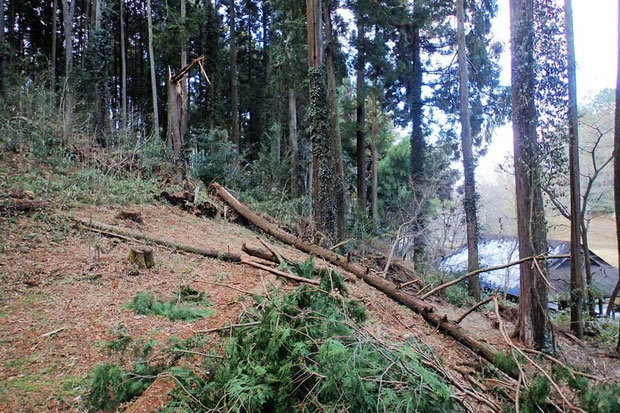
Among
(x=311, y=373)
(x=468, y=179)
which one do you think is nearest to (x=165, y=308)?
(x=311, y=373)

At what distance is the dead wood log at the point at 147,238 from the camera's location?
5.81 metres

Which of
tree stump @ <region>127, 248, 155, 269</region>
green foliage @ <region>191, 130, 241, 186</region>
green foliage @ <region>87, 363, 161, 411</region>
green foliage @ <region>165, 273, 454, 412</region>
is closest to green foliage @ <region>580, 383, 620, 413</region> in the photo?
green foliage @ <region>165, 273, 454, 412</region>

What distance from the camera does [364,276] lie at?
6016 millimetres

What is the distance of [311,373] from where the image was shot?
2252mm

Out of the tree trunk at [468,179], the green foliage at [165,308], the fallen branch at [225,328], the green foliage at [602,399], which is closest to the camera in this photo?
the green foliage at [602,399]

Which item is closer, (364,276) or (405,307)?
(405,307)

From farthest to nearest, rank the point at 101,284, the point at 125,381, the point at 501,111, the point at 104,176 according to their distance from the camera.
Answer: the point at 501,111 → the point at 104,176 → the point at 101,284 → the point at 125,381

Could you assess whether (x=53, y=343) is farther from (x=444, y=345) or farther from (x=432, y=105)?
(x=432, y=105)

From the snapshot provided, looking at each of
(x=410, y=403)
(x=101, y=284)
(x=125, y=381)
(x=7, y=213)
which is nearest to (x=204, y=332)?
(x=125, y=381)

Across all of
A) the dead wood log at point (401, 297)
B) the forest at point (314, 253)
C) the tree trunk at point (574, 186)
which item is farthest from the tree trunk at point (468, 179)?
the dead wood log at point (401, 297)

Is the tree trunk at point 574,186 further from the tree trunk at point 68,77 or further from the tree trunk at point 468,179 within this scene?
the tree trunk at point 68,77

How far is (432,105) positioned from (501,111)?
2604 millimetres

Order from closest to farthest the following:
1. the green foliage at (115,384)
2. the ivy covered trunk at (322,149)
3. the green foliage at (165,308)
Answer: the green foliage at (115,384) → the green foliage at (165,308) → the ivy covered trunk at (322,149)

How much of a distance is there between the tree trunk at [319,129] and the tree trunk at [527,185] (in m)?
4.78
